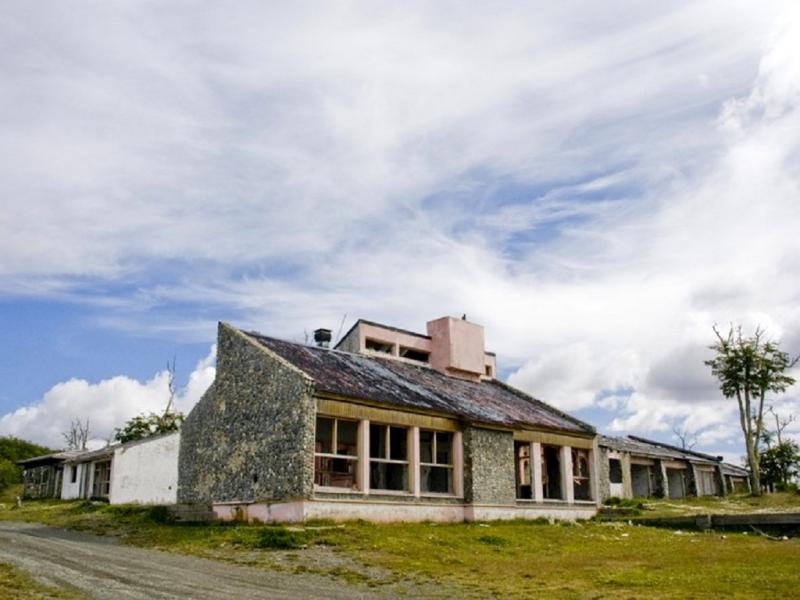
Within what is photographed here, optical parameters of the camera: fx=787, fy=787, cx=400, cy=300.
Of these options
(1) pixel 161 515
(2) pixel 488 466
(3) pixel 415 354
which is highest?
(3) pixel 415 354

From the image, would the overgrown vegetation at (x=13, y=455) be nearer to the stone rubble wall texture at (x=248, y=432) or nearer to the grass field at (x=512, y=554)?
the grass field at (x=512, y=554)

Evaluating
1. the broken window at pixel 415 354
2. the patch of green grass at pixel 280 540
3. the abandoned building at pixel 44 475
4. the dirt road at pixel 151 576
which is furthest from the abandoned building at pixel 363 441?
the abandoned building at pixel 44 475

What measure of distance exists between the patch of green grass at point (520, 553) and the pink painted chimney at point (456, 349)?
9561 millimetres

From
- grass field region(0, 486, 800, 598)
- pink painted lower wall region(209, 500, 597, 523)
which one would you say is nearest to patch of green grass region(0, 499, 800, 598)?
grass field region(0, 486, 800, 598)

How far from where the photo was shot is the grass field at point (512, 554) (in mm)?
14477

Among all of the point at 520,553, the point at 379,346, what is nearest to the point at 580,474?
the point at 379,346

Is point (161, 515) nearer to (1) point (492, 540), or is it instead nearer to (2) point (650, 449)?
(1) point (492, 540)

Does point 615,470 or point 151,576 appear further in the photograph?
point 615,470

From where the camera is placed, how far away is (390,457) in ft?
99.5

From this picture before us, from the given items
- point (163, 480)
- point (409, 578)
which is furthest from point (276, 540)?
point (163, 480)

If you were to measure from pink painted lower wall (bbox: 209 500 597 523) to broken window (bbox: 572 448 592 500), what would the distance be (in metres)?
3.61

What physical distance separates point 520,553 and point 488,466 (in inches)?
317

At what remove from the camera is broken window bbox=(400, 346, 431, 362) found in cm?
3709

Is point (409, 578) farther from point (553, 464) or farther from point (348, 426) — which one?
point (553, 464)
